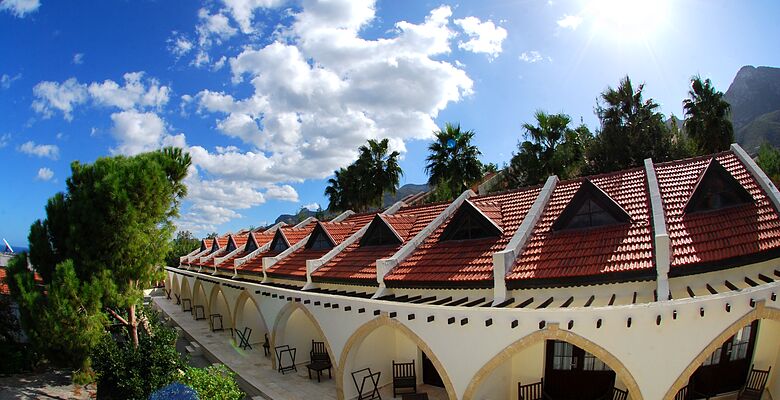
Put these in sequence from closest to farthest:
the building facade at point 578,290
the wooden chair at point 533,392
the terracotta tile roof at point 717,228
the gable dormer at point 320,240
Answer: the building facade at point 578,290
the terracotta tile roof at point 717,228
the wooden chair at point 533,392
the gable dormer at point 320,240

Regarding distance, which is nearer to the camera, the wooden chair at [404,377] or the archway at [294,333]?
the wooden chair at [404,377]

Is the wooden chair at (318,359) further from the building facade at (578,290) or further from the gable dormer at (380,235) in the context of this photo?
the gable dormer at (380,235)

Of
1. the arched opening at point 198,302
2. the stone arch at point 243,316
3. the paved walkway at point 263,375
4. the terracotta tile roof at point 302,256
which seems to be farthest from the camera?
the arched opening at point 198,302

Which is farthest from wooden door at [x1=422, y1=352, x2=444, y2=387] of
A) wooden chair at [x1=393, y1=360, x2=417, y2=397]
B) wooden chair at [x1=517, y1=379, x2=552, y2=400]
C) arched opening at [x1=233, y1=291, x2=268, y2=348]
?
arched opening at [x1=233, y1=291, x2=268, y2=348]

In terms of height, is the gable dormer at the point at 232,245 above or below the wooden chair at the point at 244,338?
above

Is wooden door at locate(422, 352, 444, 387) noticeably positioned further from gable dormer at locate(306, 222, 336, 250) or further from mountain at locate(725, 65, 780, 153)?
mountain at locate(725, 65, 780, 153)

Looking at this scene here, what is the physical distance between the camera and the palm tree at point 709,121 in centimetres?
2486

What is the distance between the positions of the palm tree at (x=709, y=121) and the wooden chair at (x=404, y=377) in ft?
74.9

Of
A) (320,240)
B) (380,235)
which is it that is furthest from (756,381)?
(320,240)

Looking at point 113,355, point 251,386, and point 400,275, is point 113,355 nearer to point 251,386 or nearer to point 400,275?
point 251,386

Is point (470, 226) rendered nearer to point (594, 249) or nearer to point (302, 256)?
point (594, 249)

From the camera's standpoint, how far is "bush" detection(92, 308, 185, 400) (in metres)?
12.0

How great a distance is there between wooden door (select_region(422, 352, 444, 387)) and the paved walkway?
22 cm

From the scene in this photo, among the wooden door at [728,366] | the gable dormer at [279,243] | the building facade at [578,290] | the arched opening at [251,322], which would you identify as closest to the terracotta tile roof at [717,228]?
the building facade at [578,290]
